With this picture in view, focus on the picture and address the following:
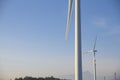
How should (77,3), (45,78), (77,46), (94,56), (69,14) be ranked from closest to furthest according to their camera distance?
(77,46)
(77,3)
(69,14)
(94,56)
(45,78)

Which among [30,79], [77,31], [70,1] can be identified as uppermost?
[70,1]

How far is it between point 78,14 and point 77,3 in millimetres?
1638

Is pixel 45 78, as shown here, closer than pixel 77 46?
No

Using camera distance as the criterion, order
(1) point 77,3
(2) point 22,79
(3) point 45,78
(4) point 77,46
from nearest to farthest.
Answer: (4) point 77,46, (1) point 77,3, (2) point 22,79, (3) point 45,78

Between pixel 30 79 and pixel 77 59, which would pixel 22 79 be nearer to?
pixel 30 79

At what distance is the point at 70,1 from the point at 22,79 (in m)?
99.6

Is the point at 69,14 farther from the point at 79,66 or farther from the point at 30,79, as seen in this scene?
the point at 30,79

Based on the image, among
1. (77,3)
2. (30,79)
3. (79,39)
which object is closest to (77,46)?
(79,39)

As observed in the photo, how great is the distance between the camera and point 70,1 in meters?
36.6

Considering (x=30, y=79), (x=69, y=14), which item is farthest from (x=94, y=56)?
(x=30, y=79)

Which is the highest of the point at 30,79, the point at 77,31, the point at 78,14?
the point at 78,14

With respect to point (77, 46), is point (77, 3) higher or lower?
higher

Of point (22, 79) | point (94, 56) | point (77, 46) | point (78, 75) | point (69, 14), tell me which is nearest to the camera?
point (78, 75)

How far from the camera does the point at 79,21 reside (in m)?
32.7
